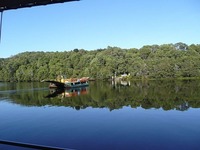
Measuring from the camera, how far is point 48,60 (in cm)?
6209

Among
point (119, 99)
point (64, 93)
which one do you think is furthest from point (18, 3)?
point (64, 93)

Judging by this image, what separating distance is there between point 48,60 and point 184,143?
5614 centimetres

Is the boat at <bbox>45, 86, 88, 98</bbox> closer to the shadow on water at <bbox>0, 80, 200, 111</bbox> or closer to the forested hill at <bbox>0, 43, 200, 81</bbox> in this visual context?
the shadow on water at <bbox>0, 80, 200, 111</bbox>

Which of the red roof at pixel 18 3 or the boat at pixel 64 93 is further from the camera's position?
the boat at pixel 64 93

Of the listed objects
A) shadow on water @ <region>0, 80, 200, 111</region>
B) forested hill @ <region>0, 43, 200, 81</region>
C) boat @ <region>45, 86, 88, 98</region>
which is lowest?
boat @ <region>45, 86, 88, 98</region>

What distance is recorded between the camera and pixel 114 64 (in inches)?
2153

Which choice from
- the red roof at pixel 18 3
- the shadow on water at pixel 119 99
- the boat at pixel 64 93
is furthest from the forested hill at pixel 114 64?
the red roof at pixel 18 3

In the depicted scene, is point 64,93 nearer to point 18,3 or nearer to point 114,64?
point 18,3

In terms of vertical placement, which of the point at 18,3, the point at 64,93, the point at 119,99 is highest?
the point at 18,3

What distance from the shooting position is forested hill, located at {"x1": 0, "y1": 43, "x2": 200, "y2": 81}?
48500mm

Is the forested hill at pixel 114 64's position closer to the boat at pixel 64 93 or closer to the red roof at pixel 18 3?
the boat at pixel 64 93

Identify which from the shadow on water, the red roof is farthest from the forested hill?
the red roof

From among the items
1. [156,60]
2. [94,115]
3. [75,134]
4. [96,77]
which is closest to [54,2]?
[75,134]

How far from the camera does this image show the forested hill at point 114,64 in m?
48.5
